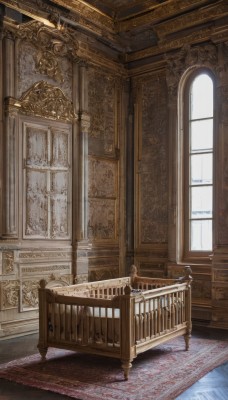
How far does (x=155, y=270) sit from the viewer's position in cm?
793

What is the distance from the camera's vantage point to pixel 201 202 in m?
7.51

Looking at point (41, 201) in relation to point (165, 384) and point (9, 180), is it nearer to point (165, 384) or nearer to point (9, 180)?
point (9, 180)

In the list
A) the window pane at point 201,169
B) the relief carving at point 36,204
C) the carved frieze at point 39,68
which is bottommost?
the relief carving at point 36,204

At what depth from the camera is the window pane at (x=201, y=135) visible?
746 centimetres

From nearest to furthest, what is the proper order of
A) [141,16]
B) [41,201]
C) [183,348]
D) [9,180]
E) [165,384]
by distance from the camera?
1. [165,384]
2. [183,348]
3. [9,180]
4. [41,201]
5. [141,16]

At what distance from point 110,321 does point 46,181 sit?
2830 mm

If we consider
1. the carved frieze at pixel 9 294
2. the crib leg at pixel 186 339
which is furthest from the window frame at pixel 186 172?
the carved frieze at pixel 9 294

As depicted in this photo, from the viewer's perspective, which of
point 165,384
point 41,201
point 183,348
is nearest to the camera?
point 165,384

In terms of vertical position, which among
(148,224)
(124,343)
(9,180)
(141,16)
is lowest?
(124,343)

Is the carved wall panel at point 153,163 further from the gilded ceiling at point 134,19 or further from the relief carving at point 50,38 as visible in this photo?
the relief carving at point 50,38

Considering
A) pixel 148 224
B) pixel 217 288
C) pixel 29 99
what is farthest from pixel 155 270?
pixel 29 99

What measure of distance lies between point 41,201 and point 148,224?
202 cm

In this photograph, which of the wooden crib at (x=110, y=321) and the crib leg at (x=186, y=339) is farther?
the crib leg at (x=186, y=339)

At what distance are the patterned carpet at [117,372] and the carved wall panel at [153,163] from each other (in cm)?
261
